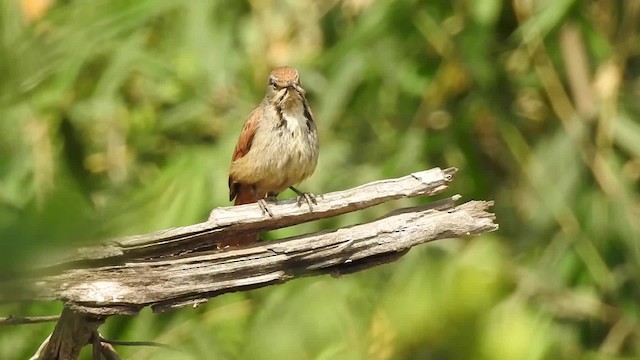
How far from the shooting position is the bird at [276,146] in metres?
3.94

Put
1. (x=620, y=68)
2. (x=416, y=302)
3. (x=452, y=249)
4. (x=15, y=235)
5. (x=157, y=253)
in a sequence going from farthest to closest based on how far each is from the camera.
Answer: (x=620, y=68) < (x=452, y=249) < (x=416, y=302) < (x=157, y=253) < (x=15, y=235)

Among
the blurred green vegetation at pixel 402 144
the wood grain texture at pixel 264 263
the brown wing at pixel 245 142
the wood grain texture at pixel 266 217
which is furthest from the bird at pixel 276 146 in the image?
the wood grain texture at pixel 264 263

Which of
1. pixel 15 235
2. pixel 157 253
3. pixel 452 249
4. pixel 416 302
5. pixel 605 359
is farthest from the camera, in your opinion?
pixel 452 249

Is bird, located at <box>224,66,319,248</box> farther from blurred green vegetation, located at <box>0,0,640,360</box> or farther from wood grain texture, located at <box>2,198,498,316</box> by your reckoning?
wood grain texture, located at <box>2,198,498,316</box>

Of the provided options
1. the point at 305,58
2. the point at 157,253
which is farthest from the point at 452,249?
the point at 157,253

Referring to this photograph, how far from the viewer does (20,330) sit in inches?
156

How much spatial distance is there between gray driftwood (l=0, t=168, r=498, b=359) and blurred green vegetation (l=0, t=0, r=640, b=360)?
48.5 inches

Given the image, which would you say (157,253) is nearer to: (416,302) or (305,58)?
(416,302)

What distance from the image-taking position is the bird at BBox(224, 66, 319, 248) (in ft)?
12.9

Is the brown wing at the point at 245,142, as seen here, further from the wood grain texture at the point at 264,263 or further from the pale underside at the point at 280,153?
the wood grain texture at the point at 264,263

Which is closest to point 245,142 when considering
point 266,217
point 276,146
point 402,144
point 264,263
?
point 276,146

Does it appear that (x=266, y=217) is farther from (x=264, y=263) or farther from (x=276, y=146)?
(x=276, y=146)

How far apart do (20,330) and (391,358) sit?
1.50m

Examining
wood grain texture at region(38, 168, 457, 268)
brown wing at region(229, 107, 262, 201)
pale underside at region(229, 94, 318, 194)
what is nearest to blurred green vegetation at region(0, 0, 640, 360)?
brown wing at region(229, 107, 262, 201)
